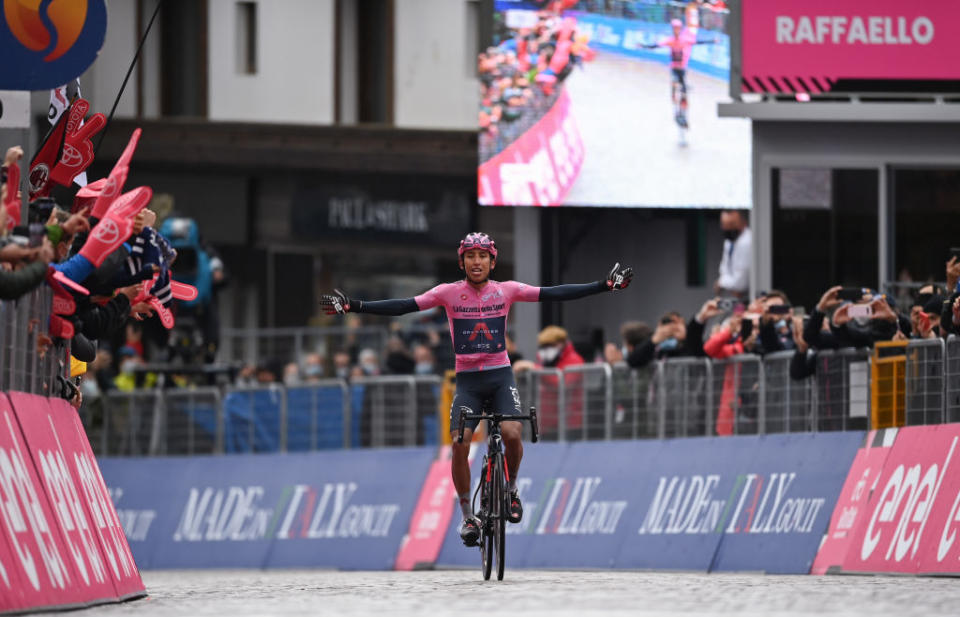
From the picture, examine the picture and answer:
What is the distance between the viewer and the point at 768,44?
72.8 ft

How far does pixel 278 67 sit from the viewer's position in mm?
38000

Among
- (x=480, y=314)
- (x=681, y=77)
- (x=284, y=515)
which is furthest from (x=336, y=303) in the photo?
(x=681, y=77)

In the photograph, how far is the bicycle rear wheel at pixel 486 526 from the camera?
14.1 metres

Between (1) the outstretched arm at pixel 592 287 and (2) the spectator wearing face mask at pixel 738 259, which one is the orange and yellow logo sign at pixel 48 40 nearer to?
(1) the outstretched arm at pixel 592 287

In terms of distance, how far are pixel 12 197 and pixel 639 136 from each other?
16641 mm

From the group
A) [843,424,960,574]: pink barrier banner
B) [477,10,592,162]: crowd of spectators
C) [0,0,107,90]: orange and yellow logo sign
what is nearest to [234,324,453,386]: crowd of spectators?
[477,10,592,162]: crowd of spectators

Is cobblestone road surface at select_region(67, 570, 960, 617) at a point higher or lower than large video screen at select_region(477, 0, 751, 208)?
lower

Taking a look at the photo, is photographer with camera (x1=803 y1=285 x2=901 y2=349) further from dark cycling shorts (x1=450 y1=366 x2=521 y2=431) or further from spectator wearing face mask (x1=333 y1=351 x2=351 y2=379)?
spectator wearing face mask (x1=333 y1=351 x2=351 y2=379)

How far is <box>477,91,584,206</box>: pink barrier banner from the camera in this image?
1074 inches

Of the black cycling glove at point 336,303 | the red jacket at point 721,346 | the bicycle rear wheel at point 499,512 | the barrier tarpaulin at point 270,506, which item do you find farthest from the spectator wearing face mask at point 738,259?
the black cycling glove at point 336,303

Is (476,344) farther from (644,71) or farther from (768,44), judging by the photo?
(644,71)

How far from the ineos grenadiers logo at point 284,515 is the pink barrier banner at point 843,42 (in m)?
5.77

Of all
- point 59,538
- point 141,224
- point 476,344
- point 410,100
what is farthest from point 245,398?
point 410,100

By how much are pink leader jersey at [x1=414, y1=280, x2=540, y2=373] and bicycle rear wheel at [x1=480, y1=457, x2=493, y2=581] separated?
827 mm
